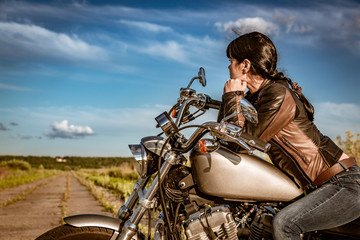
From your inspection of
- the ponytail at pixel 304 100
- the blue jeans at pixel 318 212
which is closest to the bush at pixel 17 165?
the ponytail at pixel 304 100

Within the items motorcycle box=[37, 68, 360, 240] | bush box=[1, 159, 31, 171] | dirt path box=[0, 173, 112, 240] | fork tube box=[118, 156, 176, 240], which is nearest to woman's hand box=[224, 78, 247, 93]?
motorcycle box=[37, 68, 360, 240]

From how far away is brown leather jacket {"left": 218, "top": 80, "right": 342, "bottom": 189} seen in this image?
2.21m

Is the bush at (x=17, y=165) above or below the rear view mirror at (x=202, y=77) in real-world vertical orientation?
below

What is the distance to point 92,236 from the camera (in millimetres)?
2248

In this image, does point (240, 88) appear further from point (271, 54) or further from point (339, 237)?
point (339, 237)

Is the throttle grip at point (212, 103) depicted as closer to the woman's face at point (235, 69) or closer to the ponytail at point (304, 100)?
the woman's face at point (235, 69)

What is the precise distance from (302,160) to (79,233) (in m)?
1.50

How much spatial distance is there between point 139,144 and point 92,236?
0.67m

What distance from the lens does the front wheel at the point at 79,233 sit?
2.20 m

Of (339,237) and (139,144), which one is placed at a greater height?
(139,144)

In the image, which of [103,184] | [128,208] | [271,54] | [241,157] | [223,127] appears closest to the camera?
[223,127]

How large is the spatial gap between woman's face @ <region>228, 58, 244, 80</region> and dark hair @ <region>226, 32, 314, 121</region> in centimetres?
3

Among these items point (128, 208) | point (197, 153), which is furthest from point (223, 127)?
point (128, 208)

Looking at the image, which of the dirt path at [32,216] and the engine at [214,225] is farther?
the dirt path at [32,216]
